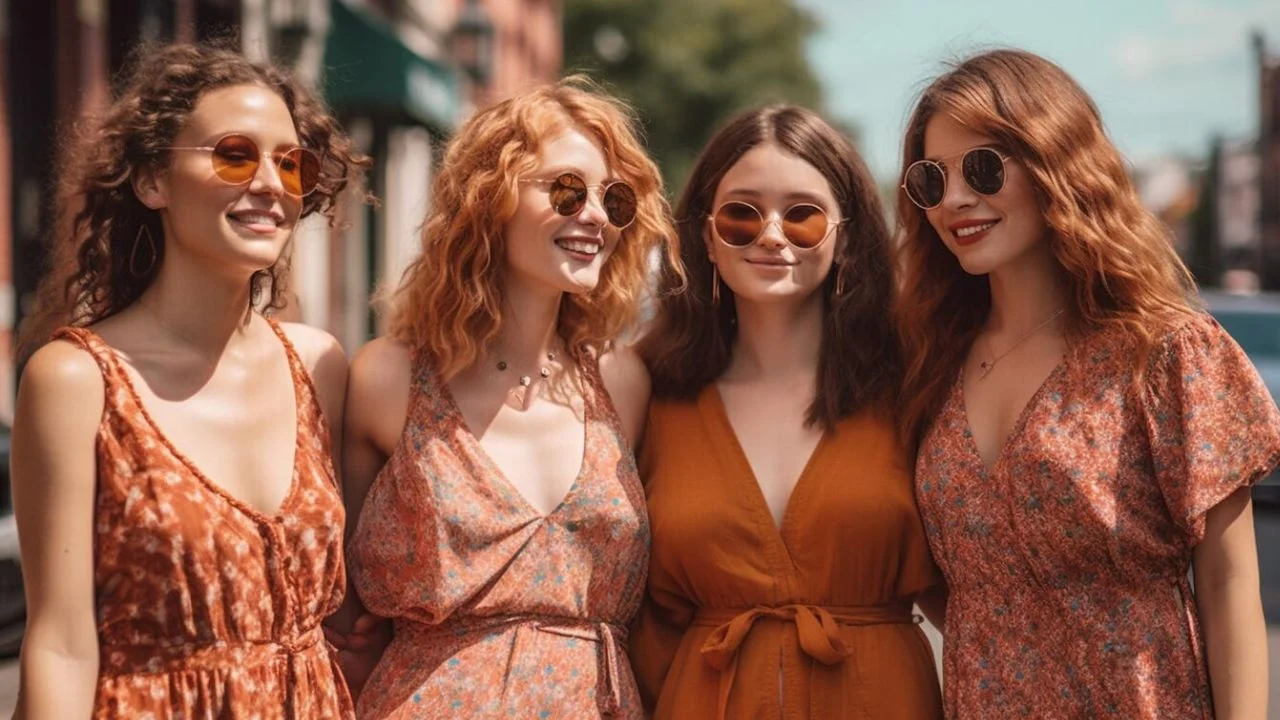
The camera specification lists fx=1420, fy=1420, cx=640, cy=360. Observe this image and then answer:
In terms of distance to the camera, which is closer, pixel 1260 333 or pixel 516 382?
pixel 516 382

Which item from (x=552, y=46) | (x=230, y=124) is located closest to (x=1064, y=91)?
(x=230, y=124)

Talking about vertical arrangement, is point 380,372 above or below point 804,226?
below

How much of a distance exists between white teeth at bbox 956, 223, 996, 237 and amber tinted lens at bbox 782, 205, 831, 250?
0.51 meters

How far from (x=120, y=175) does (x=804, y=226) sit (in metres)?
1.70

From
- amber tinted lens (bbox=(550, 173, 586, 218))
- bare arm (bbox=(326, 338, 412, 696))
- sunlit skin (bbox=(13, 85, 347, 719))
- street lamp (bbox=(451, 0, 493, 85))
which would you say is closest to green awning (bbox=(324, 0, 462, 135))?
street lamp (bbox=(451, 0, 493, 85))

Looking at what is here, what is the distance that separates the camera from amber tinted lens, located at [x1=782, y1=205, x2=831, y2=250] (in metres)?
3.68

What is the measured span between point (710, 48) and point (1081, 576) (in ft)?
145

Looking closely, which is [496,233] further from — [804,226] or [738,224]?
[804,226]

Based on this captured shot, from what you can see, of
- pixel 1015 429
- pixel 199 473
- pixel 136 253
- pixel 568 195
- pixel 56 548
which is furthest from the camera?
pixel 568 195

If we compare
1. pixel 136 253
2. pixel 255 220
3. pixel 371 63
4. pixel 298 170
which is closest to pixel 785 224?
pixel 298 170

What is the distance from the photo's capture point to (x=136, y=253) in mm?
2877

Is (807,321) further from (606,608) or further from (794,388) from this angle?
(606,608)

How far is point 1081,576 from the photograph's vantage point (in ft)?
9.77

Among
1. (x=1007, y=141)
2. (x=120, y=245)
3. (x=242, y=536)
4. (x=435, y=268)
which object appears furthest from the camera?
(x=435, y=268)
